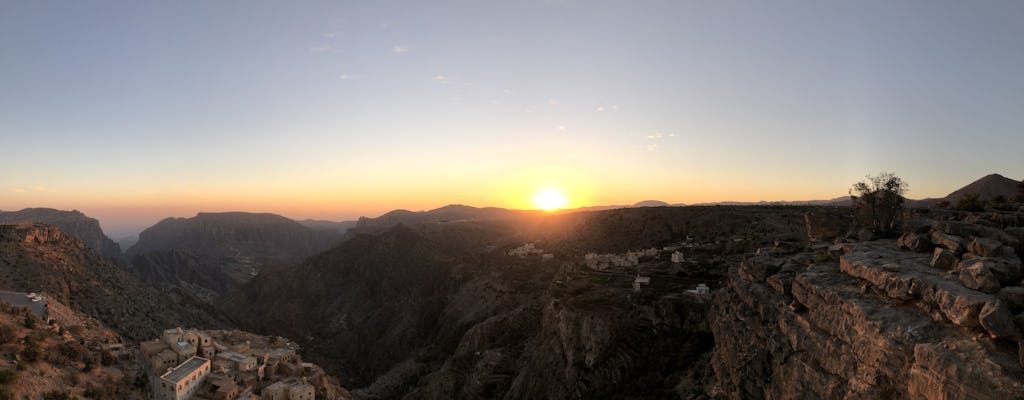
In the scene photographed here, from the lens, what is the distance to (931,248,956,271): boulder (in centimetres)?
1188

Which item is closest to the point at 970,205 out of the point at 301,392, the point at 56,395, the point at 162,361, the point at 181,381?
the point at 301,392

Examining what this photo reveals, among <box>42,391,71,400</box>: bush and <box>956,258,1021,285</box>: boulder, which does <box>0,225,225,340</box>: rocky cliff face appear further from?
<box>956,258,1021,285</box>: boulder

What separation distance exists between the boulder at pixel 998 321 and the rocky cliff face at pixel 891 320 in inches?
0.7

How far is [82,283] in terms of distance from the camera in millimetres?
53031

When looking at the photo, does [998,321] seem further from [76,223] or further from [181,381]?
[76,223]

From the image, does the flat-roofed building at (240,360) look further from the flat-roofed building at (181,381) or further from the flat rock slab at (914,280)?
A: the flat rock slab at (914,280)

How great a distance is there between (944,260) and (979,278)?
1.88 m

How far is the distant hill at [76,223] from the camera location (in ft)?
513

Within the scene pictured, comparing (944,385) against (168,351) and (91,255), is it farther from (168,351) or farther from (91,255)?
(91,255)

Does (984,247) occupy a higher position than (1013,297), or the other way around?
(984,247)

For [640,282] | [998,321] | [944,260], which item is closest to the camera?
[998,321]

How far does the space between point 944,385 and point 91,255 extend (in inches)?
3232

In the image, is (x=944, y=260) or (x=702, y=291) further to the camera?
(x=702, y=291)

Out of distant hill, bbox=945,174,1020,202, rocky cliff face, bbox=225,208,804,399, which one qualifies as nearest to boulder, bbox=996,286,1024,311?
rocky cliff face, bbox=225,208,804,399
